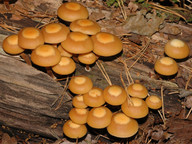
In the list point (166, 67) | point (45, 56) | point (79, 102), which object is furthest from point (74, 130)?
point (166, 67)

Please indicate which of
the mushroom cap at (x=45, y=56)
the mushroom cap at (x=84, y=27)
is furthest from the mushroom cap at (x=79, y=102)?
the mushroom cap at (x=84, y=27)

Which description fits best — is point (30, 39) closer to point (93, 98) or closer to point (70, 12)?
point (70, 12)

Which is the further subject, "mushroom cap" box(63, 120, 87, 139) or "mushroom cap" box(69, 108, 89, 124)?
"mushroom cap" box(63, 120, 87, 139)

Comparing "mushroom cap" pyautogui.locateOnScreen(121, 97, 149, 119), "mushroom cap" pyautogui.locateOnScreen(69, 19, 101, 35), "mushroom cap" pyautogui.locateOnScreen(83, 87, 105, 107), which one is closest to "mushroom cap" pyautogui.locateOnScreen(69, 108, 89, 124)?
"mushroom cap" pyautogui.locateOnScreen(83, 87, 105, 107)

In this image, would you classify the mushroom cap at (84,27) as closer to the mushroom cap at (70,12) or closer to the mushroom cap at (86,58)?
the mushroom cap at (70,12)

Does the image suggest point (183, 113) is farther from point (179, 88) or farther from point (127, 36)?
point (127, 36)

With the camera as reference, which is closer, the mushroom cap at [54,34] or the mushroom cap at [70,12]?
the mushroom cap at [54,34]

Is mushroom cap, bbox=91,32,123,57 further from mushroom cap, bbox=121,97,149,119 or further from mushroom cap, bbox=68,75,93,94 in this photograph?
mushroom cap, bbox=121,97,149,119
